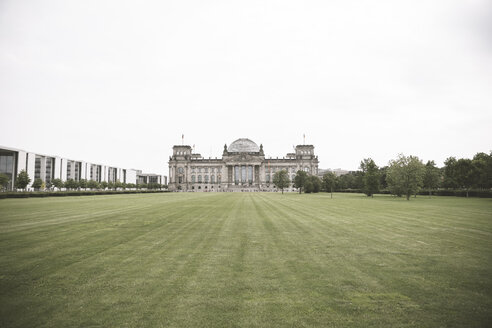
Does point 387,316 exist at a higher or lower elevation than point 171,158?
lower

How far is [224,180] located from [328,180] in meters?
103

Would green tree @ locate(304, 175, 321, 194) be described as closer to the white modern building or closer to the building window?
the building window

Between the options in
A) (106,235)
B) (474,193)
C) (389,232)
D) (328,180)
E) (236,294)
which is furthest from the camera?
(328,180)

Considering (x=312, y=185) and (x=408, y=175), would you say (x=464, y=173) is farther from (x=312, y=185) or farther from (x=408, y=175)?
(x=312, y=185)

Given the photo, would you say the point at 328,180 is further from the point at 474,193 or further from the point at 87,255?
the point at 87,255

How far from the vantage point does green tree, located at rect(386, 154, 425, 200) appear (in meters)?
58.1

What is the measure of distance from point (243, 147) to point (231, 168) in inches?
778

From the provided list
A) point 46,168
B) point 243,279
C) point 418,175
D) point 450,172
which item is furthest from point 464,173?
point 46,168

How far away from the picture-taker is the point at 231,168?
18375 centimetres

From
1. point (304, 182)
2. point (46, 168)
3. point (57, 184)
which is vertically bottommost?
point (304, 182)

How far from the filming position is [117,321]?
6.18m

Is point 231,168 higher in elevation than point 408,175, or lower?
higher

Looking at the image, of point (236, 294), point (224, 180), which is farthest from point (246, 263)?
point (224, 180)

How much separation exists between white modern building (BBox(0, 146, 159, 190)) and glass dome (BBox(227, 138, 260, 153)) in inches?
3123
